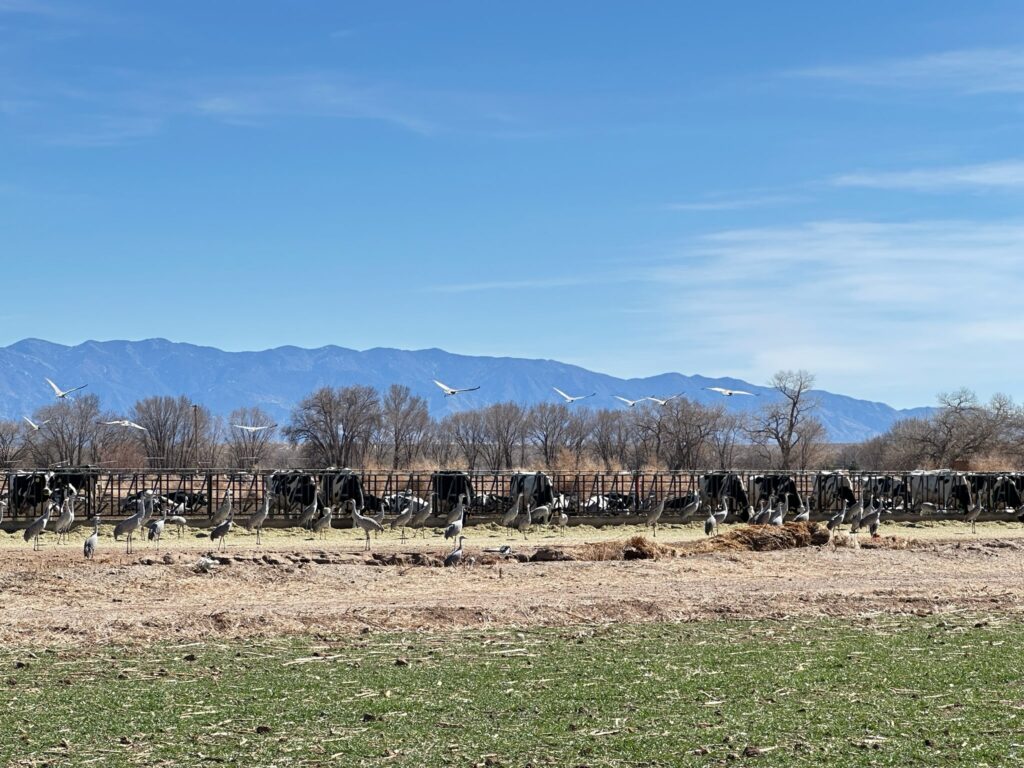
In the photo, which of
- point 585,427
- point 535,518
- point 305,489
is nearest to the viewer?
point 535,518

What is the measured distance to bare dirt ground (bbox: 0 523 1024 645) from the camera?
1855cm

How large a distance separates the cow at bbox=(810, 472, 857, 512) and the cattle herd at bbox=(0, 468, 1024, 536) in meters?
0.05

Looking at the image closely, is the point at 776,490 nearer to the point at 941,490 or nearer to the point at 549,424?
the point at 941,490

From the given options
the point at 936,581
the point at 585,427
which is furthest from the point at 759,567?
the point at 585,427

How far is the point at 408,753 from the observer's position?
1060 centimetres

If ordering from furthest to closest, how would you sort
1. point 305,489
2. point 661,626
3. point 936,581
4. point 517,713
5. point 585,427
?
point 585,427 → point 305,489 → point 936,581 → point 661,626 → point 517,713

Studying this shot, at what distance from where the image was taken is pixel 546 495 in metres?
44.8

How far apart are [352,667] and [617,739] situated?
15.2 feet

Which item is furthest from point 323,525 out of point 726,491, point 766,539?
point 726,491

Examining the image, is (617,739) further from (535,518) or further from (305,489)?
(305,489)

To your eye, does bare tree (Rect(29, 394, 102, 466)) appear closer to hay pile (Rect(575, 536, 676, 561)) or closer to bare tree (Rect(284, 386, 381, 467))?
bare tree (Rect(284, 386, 381, 467))

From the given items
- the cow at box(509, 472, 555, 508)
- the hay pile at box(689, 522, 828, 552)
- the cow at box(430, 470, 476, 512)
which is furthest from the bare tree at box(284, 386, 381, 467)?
the hay pile at box(689, 522, 828, 552)

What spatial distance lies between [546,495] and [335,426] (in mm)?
84350

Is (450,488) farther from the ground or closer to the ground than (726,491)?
closer to the ground
